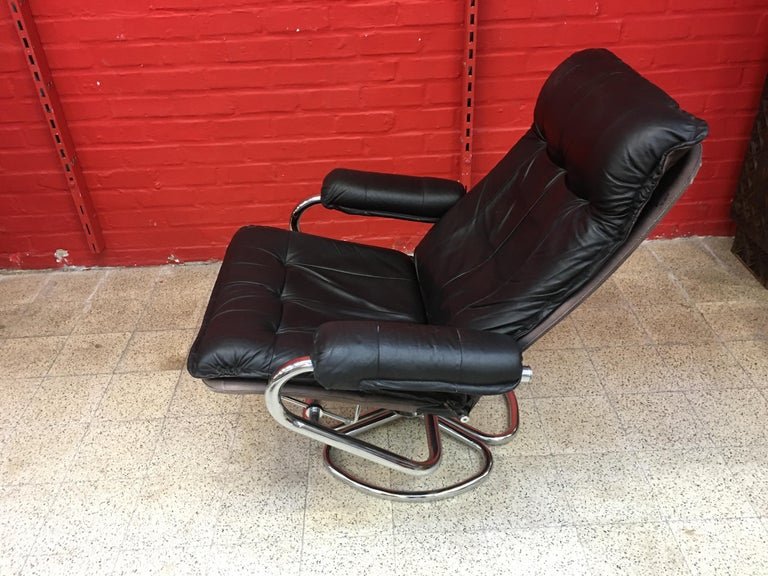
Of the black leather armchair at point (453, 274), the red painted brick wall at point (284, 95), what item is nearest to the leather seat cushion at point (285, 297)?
the black leather armchair at point (453, 274)

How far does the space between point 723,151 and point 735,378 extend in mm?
1014

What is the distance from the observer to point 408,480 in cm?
166

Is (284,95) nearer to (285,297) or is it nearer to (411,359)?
(285,297)

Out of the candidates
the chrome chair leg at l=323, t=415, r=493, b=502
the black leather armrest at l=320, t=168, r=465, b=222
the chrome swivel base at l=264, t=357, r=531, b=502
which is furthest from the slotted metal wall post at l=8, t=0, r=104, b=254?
the chrome chair leg at l=323, t=415, r=493, b=502

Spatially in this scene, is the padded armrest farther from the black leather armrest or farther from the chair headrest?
the black leather armrest

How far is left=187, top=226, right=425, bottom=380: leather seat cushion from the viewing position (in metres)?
1.32

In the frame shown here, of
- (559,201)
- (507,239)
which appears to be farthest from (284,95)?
(559,201)

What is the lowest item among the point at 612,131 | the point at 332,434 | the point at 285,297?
the point at 332,434

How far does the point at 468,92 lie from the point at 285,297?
45.2 inches

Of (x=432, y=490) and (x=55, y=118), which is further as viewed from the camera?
(x=55, y=118)

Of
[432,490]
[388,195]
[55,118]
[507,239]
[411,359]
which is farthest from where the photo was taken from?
[55,118]

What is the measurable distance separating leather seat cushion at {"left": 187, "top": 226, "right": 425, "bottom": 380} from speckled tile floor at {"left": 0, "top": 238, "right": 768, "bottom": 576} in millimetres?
445

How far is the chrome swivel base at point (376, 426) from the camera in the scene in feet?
4.27

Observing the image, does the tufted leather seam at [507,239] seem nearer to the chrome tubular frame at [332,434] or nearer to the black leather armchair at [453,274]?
the black leather armchair at [453,274]
